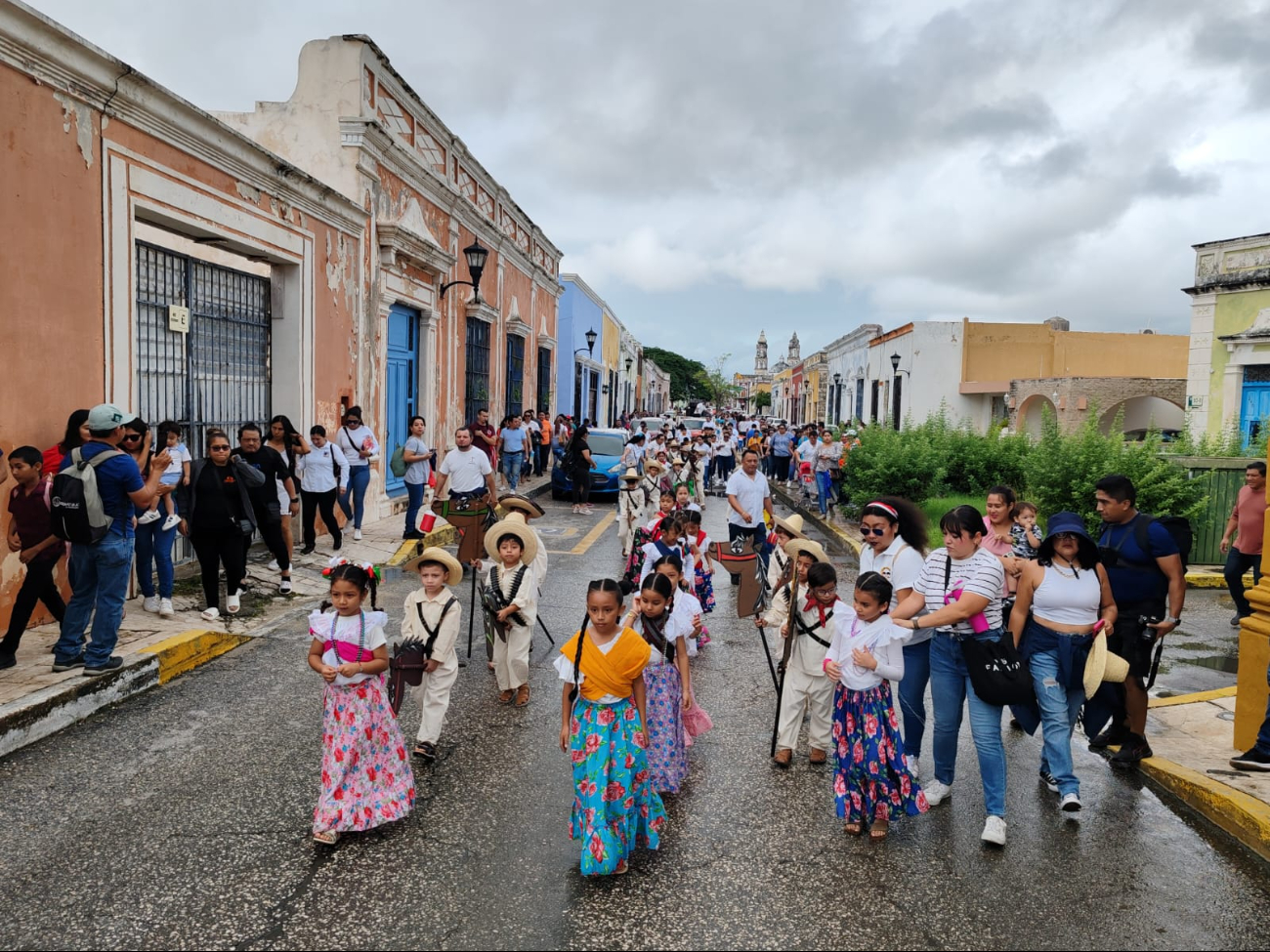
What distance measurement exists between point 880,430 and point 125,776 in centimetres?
1518

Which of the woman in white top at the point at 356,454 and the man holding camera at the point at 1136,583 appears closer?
the man holding camera at the point at 1136,583

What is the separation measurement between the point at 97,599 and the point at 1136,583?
6194 millimetres

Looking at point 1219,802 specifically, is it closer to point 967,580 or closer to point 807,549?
point 967,580

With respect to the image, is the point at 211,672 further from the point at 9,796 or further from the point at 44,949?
the point at 44,949

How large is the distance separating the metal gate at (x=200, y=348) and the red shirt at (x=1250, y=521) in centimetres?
974

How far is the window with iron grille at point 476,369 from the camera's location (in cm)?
1909

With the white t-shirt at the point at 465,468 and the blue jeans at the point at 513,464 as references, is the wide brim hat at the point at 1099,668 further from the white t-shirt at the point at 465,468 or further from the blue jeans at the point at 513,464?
the blue jeans at the point at 513,464

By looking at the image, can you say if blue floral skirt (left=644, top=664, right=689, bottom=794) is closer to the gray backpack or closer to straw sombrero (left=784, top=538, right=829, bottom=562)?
straw sombrero (left=784, top=538, right=829, bottom=562)

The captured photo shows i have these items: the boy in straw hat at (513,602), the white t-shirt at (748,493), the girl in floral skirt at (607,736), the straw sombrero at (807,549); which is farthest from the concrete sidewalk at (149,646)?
the straw sombrero at (807,549)

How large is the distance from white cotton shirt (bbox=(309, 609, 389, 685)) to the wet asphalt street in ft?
2.52

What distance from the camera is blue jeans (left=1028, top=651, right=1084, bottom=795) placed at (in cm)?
473

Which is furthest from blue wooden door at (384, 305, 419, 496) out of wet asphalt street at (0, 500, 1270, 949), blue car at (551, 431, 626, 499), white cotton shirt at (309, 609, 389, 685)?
white cotton shirt at (309, 609, 389, 685)

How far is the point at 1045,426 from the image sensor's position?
13.0 m

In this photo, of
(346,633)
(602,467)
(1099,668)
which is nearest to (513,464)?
(602,467)
